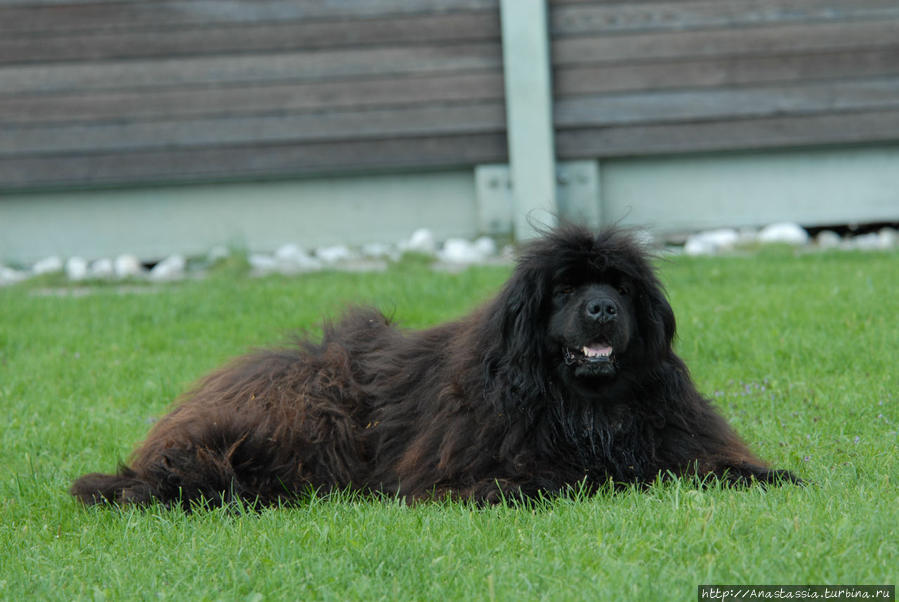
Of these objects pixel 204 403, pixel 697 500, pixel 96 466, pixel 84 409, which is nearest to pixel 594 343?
pixel 697 500

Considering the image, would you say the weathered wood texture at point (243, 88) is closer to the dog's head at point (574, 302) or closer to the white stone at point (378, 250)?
the white stone at point (378, 250)

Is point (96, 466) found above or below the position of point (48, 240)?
below

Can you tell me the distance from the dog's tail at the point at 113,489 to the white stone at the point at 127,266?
590 centimetres

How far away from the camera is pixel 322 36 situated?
10.8 m

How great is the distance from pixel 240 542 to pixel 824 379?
3.87 meters

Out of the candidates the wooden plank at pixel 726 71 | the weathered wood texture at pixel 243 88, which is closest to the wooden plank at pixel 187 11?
the weathered wood texture at pixel 243 88

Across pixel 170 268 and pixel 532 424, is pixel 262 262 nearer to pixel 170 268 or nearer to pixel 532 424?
pixel 170 268

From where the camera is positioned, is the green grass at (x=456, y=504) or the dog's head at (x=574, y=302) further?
the dog's head at (x=574, y=302)

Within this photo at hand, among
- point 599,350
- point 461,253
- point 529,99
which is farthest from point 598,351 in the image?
point 529,99

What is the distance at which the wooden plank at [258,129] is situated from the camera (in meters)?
10.8

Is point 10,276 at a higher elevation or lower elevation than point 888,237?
higher

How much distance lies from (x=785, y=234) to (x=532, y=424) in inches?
259

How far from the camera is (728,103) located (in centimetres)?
1068

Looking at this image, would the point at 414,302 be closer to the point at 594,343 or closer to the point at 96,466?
the point at 96,466
